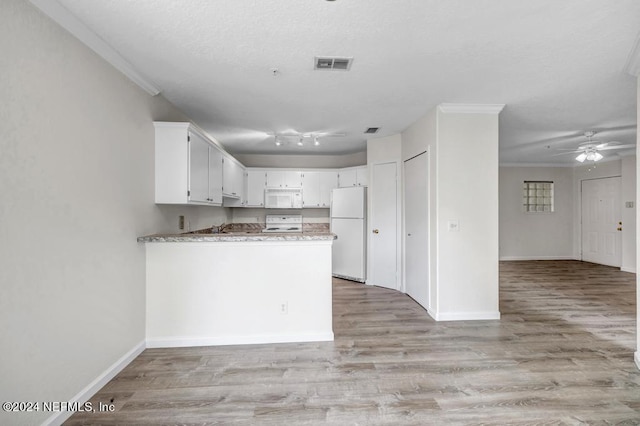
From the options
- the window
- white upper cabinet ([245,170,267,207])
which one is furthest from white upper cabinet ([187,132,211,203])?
the window

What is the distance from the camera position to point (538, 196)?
7.52 meters

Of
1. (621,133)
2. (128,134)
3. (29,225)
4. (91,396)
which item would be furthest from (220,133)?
(621,133)

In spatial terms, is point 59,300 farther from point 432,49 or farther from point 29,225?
point 432,49

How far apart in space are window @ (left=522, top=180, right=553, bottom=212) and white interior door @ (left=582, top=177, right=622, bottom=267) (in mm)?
694

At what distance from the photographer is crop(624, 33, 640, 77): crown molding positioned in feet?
7.07

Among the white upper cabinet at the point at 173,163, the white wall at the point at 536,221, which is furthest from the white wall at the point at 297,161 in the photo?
the white wall at the point at 536,221

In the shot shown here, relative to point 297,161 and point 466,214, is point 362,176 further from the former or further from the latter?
point 466,214

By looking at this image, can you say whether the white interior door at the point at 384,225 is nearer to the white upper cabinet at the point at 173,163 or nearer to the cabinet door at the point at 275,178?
the cabinet door at the point at 275,178

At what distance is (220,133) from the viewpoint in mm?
4547

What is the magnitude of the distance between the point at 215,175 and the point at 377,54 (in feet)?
7.92

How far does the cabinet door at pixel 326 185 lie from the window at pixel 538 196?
516 cm

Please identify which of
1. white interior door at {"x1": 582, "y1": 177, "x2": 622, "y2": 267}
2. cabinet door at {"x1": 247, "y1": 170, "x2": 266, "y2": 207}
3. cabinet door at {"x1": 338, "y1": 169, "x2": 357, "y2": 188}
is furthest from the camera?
white interior door at {"x1": 582, "y1": 177, "x2": 622, "y2": 267}

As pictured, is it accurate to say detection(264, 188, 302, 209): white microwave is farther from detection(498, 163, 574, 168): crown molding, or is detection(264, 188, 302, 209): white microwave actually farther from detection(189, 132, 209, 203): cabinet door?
detection(498, 163, 574, 168): crown molding

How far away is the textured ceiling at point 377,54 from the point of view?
1780 millimetres
